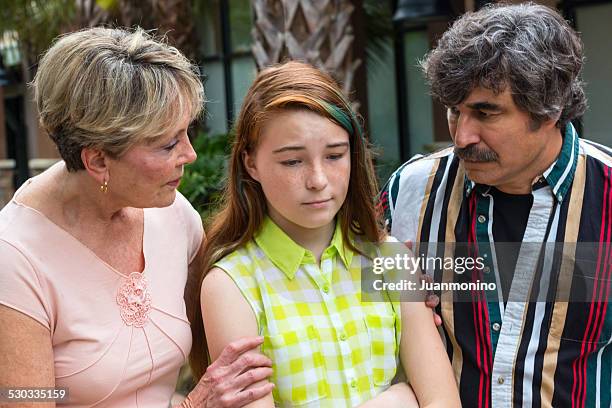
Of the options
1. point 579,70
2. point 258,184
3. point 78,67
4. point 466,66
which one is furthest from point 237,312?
point 579,70

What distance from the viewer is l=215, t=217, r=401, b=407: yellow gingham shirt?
2.52 m

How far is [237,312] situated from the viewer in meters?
2.52

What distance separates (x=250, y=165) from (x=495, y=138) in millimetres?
745

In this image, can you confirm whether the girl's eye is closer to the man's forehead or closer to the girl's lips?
the girl's lips

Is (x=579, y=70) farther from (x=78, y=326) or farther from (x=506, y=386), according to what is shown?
(x=78, y=326)

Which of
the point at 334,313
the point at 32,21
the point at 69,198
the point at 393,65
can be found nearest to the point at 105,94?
the point at 69,198

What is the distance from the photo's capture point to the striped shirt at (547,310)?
276cm

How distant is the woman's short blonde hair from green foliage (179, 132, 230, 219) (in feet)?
12.6

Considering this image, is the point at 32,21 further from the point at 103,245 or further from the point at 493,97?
the point at 493,97

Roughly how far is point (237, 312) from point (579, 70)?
4.43ft

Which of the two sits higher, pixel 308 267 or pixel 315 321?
pixel 308 267

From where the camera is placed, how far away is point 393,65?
345 inches

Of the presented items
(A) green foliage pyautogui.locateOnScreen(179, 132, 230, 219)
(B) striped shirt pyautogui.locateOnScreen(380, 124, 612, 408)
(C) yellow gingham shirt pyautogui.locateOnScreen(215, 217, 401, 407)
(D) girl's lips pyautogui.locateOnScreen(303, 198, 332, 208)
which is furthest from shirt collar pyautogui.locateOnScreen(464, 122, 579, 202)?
(A) green foliage pyautogui.locateOnScreen(179, 132, 230, 219)

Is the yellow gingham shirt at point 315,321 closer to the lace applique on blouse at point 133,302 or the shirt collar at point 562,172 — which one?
the lace applique on blouse at point 133,302
